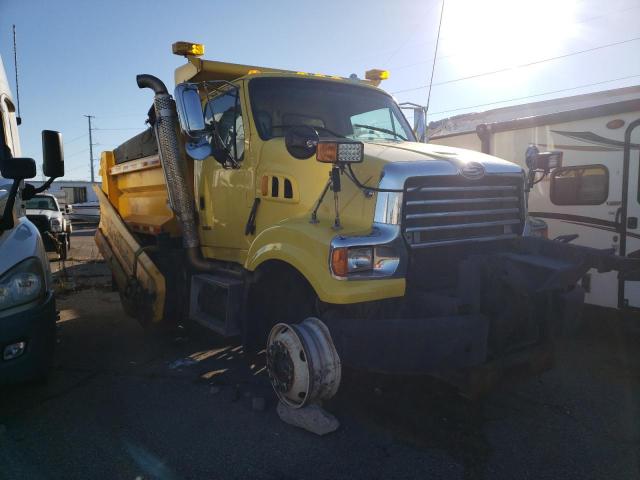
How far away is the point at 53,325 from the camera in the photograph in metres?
3.59

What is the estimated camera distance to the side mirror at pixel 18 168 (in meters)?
3.54

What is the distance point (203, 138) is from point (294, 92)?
97cm

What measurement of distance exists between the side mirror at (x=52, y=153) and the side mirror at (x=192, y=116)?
3.46ft

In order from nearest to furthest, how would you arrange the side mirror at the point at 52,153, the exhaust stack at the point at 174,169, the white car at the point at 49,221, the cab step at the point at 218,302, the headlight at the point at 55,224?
the side mirror at the point at 52,153 < the cab step at the point at 218,302 < the exhaust stack at the point at 174,169 < the white car at the point at 49,221 < the headlight at the point at 55,224

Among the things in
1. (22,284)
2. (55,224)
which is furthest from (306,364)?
(55,224)

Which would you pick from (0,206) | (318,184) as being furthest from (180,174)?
(318,184)

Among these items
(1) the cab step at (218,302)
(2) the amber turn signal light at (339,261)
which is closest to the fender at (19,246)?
(1) the cab step at (218,302)

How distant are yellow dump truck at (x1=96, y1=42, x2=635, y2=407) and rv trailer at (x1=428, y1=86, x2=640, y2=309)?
222 centimetres

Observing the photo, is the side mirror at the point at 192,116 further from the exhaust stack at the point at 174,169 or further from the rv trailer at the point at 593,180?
the rv trailer at the point at 593,180

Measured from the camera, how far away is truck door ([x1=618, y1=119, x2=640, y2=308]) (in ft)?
17.2

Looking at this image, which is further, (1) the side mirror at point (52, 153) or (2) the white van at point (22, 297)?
(1) the side mirror at point (52, 153)

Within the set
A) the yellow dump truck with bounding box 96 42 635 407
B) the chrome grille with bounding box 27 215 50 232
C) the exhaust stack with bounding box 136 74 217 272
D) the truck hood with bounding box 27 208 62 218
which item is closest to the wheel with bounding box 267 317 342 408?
the yellow dump truck with bounding box 96 42 635 407

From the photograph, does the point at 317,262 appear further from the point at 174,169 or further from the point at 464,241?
the point at 174,169

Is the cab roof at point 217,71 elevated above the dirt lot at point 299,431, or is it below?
above
